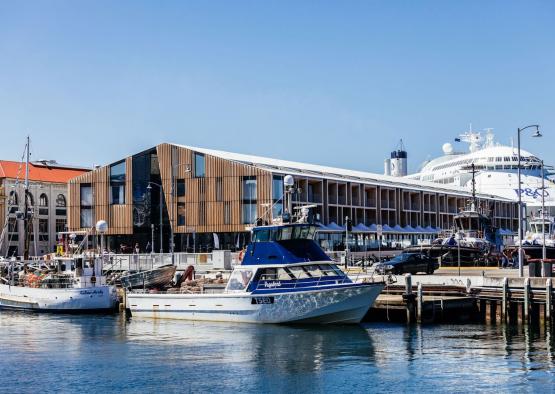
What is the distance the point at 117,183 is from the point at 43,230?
28.3m

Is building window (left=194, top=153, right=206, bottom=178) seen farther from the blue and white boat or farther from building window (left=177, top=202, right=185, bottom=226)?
the blue and white boat

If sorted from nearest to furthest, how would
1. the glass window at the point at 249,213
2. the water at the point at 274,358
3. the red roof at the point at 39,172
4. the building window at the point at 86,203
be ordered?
the water at the point at 274,358, the glass window at the point at 249,213, the building window at the point at 86,203, the red roof at the point at 39,172

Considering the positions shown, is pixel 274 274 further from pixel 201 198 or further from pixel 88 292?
pixel 201 198

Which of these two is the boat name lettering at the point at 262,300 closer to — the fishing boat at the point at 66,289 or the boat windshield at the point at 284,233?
the boat windshield at the point at 284,233

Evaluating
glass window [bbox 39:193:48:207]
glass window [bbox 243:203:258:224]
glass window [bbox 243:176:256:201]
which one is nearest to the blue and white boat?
glass window [bbox 243:203:258:224]

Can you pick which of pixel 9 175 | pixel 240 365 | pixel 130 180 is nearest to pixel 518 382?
pixel 240 365

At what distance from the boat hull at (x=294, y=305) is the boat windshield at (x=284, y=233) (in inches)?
116

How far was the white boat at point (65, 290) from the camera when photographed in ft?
163

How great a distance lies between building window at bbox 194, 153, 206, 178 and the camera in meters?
82.2

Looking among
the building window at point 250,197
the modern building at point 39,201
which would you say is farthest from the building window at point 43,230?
the building window at point 250,197

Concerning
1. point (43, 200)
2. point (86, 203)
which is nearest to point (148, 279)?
Answer: point (86, 203)

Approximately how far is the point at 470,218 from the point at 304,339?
39.8 metres

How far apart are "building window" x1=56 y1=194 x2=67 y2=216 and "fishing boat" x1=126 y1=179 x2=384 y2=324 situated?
75.5 metres

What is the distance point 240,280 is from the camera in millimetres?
41219
